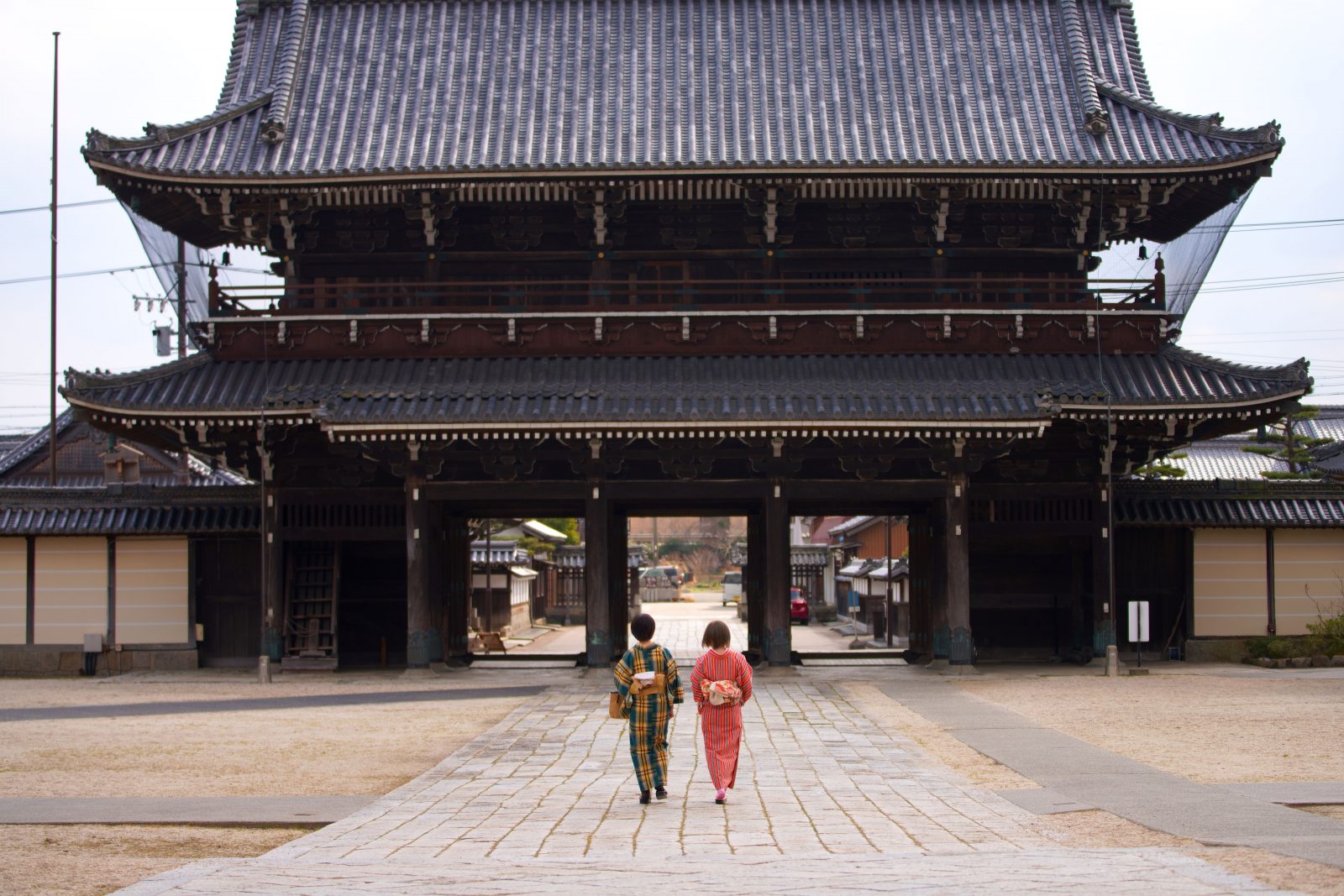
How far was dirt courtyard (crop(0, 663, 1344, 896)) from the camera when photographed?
32.6ft

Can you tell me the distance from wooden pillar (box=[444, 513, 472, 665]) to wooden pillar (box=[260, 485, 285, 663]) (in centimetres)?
310

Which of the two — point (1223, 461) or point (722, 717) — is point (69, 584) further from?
point (1223, 461)

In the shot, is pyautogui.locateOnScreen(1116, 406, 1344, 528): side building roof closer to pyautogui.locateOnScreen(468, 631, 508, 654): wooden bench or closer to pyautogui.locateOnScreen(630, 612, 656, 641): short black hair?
pyautogui.locateOnScreen(630, 612, 656, 641): short black hair

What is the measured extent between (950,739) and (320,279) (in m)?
16.1

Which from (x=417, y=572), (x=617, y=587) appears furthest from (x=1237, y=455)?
(x=417, y=572)

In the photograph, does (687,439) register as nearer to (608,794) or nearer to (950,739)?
(950,739)

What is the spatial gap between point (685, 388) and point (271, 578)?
326 inches

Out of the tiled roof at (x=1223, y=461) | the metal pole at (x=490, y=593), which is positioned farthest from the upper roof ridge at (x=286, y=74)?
the tiled roof at (x=1223, y=461)

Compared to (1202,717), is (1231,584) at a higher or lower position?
higher

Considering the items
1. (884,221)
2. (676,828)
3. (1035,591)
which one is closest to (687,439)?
(884,221)

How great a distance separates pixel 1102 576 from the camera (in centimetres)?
2462

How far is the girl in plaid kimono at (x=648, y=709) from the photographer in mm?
11258

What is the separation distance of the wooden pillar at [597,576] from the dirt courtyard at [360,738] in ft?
3.16

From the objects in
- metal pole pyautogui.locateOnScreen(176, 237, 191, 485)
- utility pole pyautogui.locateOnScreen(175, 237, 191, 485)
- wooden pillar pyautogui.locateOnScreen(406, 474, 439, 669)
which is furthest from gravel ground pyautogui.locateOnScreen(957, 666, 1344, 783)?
utility pole pyautogui.locateOnScreen(175, 237, 191, 485)
